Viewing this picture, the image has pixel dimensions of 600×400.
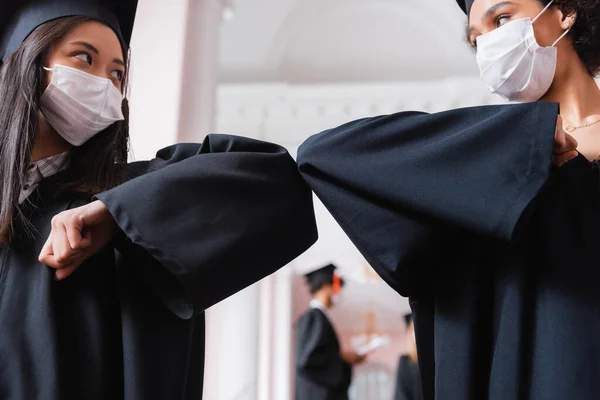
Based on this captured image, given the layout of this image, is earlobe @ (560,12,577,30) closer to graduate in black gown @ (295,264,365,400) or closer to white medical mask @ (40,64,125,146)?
white medical mask @ (40,64,125,146)

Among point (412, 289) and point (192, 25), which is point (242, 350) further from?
point (412, 289)

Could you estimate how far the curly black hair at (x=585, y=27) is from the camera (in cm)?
148

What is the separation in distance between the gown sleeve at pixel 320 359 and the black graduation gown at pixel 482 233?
4249 mm

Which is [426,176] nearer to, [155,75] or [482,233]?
[482,233]

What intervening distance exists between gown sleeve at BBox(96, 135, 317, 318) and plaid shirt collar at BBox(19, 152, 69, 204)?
24cm

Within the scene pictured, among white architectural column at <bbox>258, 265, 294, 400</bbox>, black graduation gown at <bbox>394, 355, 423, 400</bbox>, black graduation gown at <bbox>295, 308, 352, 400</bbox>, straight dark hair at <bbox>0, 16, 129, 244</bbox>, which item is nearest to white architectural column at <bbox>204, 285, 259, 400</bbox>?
white architectural column at <bbox>258, 265, 294, 400</bbox>

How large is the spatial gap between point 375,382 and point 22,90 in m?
13.1

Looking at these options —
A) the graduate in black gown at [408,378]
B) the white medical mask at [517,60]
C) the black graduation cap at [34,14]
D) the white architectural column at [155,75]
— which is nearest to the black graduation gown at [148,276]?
the black graduation cap at [34,14]

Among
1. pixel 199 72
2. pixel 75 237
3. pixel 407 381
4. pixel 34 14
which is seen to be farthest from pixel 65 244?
pixel 407 381

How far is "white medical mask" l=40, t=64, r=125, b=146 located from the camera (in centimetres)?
140

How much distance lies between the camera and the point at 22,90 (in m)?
1.37

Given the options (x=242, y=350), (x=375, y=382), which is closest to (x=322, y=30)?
(x=242, y=350)

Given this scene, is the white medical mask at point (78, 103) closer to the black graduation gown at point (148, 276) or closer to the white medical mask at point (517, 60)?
the black graduation gown at point (148, 276)

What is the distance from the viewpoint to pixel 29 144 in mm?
1356
